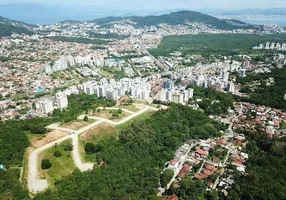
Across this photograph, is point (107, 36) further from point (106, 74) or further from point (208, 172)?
point (208, 172)

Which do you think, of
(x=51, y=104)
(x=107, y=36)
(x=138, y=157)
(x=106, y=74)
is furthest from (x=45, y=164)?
(x=107, y=36)

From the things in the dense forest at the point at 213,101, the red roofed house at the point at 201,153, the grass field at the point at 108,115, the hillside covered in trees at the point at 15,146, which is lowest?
the red roofed house at the point at 201,153

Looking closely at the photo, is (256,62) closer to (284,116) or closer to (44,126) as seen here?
(284,116)

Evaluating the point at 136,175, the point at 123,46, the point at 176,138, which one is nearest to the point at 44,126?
the point at 136,175

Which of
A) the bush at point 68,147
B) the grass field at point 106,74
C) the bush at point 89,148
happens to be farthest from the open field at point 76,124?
the grass field at point 106,74

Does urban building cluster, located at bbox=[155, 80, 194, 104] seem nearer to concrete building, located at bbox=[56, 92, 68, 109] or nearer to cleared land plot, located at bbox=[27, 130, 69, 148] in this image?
concrete building, located at bbox=[56, 92, 68, 109]

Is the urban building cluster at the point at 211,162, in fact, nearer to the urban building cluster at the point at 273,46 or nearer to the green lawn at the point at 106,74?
the green lawn at the point at 106,74
